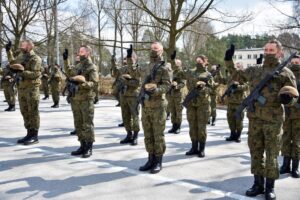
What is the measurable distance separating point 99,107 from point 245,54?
73930 millimetres

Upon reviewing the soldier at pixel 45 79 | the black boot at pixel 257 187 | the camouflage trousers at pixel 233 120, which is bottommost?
the black boot at pixel 257 187

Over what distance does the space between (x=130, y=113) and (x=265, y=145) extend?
4.03m

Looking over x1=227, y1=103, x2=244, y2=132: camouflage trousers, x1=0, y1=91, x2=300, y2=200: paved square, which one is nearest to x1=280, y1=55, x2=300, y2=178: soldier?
x1=0, y1=91, x2=300, y2=200: paved square

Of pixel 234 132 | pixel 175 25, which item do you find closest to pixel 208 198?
pixel 234 132

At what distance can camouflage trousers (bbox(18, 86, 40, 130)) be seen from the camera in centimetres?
799

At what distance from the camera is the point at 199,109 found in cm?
732

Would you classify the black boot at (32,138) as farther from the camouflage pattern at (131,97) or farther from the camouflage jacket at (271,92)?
the camouflage jacket at (271,92)

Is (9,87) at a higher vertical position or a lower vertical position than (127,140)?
higher

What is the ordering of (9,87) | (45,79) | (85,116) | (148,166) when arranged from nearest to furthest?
(148,166) < (85,116) < (9,87) < (45,79)

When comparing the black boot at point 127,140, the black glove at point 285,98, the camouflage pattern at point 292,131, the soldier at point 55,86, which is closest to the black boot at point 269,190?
the black glove at point 285,98

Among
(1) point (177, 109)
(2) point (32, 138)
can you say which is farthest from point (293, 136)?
(2) point (32, 138)

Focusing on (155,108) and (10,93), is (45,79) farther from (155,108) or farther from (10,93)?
(155,108)

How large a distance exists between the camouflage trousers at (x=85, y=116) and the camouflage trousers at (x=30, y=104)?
1.30 metres

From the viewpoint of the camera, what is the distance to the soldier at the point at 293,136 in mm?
6094
